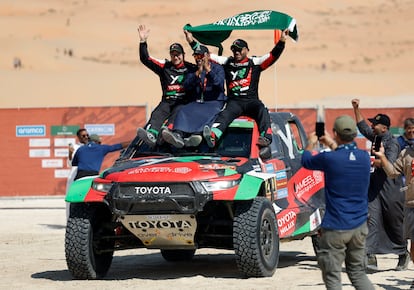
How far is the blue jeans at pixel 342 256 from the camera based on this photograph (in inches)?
355

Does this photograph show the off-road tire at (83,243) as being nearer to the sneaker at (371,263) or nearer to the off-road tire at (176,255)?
the off-road tire at (176,255)

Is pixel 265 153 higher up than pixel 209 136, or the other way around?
pixel 209 136

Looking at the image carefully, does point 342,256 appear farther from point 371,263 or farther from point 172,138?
point 172,138

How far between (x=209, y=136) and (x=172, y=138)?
422 millimetres

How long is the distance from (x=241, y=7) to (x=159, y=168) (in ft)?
236

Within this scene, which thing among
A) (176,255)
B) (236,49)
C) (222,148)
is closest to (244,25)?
(236,49)

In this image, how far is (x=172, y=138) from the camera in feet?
42.2

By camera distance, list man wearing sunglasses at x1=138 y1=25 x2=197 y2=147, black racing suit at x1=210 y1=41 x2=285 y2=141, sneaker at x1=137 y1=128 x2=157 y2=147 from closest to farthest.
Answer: sneaker at x1=137 y1=128 x2=157 y2=147
black racing suit at x1=210 y1=41 x2=285 y2=141
man wearing sunglasses at x1=138 y1=25 x2=197 y2=147

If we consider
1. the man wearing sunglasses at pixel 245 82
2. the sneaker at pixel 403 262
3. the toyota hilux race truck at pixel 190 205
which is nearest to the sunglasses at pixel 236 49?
the man wearing sunglasses at pixel 245 82

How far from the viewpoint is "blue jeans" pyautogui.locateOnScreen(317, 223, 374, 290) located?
9.02 meters

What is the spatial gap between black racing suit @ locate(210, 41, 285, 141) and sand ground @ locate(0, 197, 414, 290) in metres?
1.86

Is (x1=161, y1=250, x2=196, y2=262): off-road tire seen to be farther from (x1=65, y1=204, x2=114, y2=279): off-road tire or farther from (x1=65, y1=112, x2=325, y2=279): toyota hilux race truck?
(x1=65, y1=204, x2=114, y2=279): off-road tire

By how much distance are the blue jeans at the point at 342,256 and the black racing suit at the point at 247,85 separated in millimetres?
4168

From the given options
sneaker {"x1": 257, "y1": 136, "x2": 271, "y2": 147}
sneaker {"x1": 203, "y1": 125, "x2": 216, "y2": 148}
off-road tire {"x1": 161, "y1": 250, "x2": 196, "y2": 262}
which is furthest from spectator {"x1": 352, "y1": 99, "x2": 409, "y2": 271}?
off-road tire {"x1": 161, "y1": 250, "x2": 196, "y2": 262}
